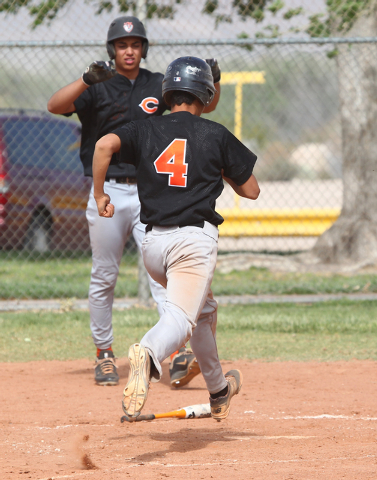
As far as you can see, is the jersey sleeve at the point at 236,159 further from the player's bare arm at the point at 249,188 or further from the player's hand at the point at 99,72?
the player's hand at the point at 99,72

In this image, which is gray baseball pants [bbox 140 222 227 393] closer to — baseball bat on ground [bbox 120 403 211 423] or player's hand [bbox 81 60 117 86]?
baseball bat on ground [bbox 120 403 211 423]

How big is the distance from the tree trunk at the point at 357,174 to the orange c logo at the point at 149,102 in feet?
19.0

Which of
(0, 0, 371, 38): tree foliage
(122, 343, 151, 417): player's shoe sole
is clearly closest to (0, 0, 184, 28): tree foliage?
(0, 0, 371, 38): tree foliage

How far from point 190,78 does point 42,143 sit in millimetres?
7612

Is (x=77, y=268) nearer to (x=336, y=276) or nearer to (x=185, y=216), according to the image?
(x=336, y=276)

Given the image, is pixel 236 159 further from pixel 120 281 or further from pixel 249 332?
pixel 120 281

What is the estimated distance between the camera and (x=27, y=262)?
10531 mm

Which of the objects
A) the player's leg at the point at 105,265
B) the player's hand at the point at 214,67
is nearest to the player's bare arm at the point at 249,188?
the player's hand at the point at 214,67

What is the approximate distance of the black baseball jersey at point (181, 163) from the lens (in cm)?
333

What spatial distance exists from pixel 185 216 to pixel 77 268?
23.4ft

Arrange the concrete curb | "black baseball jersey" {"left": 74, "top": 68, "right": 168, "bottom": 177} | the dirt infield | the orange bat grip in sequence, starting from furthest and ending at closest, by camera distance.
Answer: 1. the concrete curb
2. "black baseball jersey" {"left": 74, "top": 68, "right": 168, "bottom": 177}
3. the orange bat grip
4. the dirt infield

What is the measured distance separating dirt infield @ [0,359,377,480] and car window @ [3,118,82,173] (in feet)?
17.5

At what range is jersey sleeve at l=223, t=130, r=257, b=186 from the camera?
3.40 meters

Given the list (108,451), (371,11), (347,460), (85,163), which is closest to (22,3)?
(85,163)
